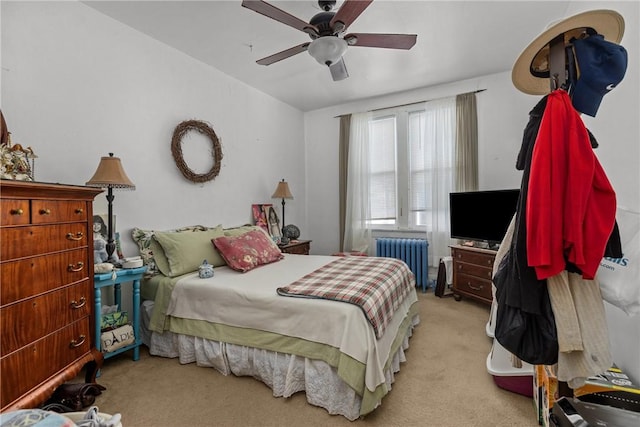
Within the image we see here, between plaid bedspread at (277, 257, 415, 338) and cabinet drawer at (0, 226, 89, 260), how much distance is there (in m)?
1.23

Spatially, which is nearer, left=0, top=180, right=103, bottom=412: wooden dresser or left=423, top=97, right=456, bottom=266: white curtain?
left=0, top=180, right=103, bottom=412: wooden dresser

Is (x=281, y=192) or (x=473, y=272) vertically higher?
(x=281, y=192)

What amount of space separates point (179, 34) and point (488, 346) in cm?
393

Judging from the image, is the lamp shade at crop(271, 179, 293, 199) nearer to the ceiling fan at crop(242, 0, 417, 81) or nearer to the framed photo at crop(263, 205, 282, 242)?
the framed photo at crop(263, 205, 282, 242)

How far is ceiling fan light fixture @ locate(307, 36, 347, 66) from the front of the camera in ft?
6.45

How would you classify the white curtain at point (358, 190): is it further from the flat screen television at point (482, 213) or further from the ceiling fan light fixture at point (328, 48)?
the ceiling fan light fixture at point (328, 48)

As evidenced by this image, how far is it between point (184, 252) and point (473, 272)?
3.11 meters

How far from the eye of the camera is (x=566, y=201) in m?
1.07

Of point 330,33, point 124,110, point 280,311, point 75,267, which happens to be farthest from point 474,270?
point 124,110

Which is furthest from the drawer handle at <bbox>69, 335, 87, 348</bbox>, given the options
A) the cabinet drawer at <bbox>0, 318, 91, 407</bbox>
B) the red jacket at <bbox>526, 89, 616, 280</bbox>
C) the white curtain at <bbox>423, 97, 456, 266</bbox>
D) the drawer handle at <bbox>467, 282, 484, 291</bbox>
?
the white curtain at <bbox>423, 97, 456, 266</bbox>

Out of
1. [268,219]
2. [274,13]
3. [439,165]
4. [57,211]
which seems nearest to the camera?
[57,211]

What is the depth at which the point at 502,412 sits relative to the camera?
1.68 metres

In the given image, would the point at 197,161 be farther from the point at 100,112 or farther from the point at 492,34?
the point at 492,34

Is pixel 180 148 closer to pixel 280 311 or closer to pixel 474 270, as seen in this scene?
pixel 280 311
